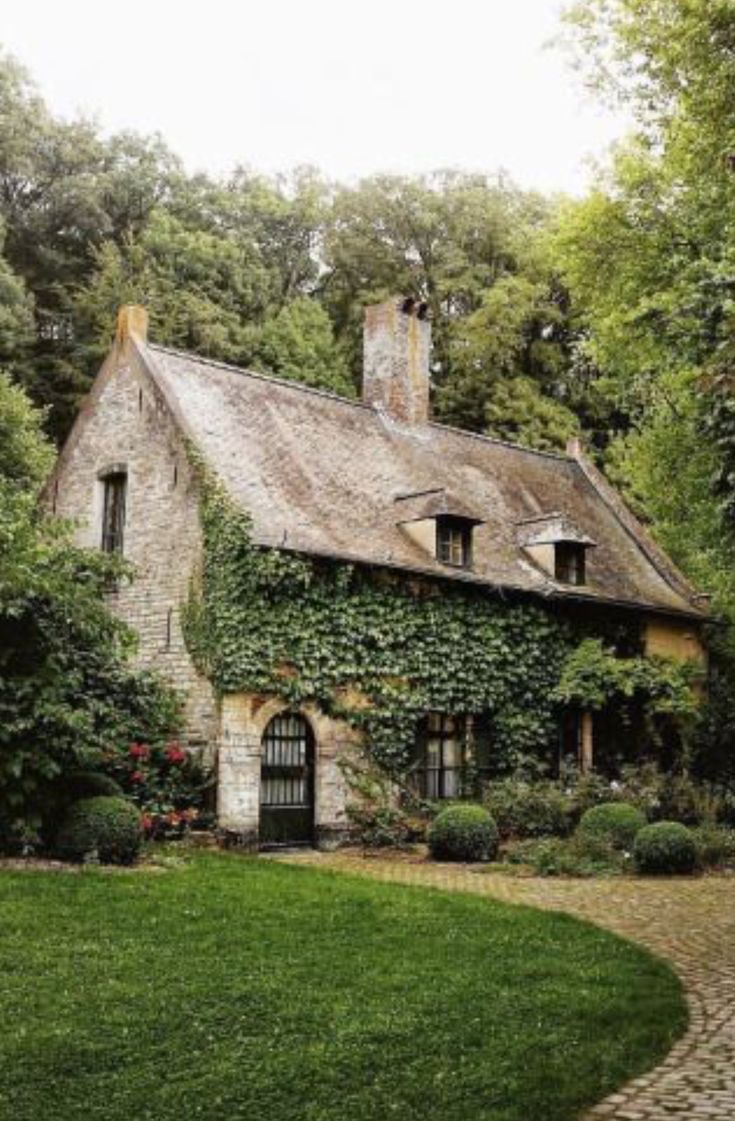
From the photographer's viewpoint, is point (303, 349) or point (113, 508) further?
point (303, 349)

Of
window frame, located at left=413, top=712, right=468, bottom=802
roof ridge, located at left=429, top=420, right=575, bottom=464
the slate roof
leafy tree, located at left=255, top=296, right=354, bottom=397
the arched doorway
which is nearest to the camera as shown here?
the arched doorway

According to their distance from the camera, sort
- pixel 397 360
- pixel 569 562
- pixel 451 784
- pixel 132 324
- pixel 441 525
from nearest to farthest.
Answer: pixel 451 784
pixel 441 525
pixel 132 324
pixel 569 562
pixel 397 360

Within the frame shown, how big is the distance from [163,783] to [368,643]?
395 centimetres

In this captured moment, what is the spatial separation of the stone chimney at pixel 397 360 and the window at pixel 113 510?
5.97 m

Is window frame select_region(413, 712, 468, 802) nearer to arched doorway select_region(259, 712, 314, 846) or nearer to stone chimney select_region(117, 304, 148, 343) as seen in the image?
arched doorway select_region(259, 712, 314, 846)

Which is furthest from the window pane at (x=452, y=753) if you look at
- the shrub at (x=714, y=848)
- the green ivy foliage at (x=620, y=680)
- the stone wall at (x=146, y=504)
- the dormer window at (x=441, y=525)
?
the stone wall at (x=146, y=504)

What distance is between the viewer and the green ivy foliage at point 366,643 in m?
17.1

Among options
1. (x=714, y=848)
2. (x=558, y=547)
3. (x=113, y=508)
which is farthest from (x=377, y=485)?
(x=714, y=848)

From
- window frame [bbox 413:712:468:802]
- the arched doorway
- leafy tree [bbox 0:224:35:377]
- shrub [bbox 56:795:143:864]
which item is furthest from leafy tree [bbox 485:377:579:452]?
shrub [bbox 56:795:143:864]

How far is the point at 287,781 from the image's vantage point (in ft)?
57.3

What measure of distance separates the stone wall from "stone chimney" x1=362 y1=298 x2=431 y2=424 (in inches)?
224

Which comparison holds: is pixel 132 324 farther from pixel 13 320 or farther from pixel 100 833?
pixel 13 320

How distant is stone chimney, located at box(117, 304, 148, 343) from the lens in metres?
20.4

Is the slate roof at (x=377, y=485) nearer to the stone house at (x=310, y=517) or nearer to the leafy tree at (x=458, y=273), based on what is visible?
the stone house at (x=310, y=517)
